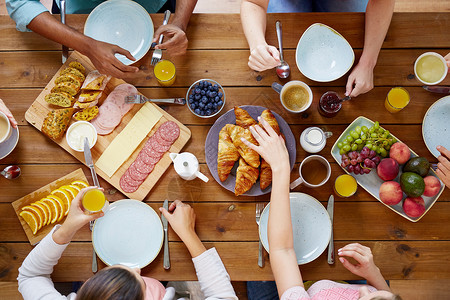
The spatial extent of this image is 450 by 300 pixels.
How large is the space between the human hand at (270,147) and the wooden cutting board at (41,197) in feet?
2.80

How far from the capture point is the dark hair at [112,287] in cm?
128

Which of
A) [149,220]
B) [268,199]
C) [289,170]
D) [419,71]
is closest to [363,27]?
[419,71]

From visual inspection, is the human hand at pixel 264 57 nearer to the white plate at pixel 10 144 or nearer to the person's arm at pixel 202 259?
the person's arm at pixel 202 259

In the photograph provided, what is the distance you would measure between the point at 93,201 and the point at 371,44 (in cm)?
151

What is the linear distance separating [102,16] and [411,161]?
1.66m

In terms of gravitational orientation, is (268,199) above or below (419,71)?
below

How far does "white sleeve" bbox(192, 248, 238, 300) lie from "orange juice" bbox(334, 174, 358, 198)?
2.22 ft

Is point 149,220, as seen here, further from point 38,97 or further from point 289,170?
point 38,97

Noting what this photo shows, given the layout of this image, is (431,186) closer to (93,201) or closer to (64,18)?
(93,201)

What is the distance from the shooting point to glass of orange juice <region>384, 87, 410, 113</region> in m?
1.65

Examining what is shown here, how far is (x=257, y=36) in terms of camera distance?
164 centimetres

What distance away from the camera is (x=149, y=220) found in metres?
1.65

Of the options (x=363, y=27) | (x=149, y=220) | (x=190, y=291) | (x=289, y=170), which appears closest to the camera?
(x=289, y=170)

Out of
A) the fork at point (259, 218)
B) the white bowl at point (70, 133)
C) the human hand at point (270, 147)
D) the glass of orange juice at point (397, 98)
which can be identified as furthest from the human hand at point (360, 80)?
the white bowl at point (70, 133)
